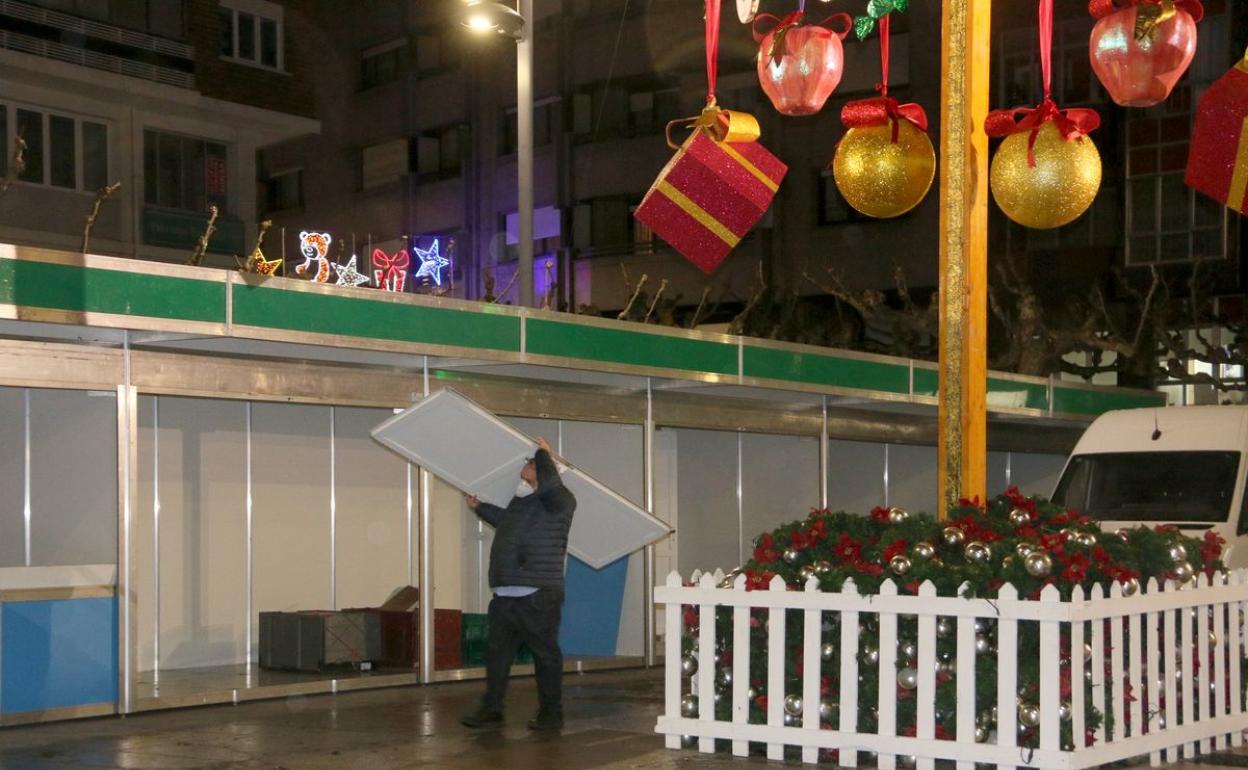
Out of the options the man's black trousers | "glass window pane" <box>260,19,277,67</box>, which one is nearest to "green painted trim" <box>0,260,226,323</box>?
the man's black trousers

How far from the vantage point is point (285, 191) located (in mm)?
48031

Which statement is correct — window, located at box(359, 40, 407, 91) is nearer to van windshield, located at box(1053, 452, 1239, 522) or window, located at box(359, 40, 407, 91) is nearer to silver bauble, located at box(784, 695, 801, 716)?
van windshield, located at box(1053, 452, 1239, 522)

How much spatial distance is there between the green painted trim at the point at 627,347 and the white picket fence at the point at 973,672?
482 centimetres

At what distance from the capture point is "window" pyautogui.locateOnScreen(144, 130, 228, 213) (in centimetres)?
2903

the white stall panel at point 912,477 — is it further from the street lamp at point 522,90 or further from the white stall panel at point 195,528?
the white stall panel at point 195,528

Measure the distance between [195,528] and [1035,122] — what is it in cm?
894

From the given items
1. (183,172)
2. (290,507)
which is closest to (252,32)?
(183,172)

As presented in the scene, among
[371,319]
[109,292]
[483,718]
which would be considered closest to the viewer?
[483,718]

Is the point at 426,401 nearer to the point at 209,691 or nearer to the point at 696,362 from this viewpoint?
the point at 209,691

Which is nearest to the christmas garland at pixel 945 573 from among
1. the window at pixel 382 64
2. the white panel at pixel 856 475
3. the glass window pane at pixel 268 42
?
the white panel at pixel 856 475

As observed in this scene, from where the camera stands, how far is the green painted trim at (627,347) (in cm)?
1430

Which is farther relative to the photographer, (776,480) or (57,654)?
(776,480)

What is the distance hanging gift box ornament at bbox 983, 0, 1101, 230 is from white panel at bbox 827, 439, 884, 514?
11.8 metres

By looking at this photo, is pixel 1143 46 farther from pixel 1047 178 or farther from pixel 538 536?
pixel 538 536
